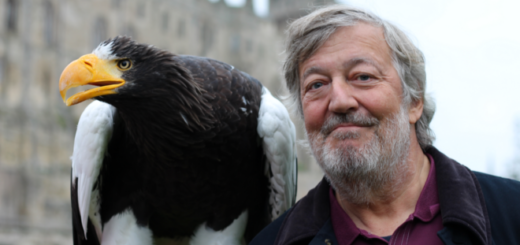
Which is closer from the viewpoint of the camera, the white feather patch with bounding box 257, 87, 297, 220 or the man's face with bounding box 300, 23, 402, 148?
the man's face with bounding box 300, 23, 402, 148

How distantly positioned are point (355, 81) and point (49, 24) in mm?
29432

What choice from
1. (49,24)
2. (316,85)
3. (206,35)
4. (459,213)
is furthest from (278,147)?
(206,35)

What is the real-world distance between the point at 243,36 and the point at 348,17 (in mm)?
42943

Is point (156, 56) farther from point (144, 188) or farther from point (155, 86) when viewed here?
point (144, 188)

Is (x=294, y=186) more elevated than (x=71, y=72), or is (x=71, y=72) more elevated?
(x=71, y=72)

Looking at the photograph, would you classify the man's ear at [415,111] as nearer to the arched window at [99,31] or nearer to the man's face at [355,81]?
the man's face at [355,81]

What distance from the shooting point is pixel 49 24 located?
95.3 feet

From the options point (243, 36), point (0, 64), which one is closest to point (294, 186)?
point (0, 64)

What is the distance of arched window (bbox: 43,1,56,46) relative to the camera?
1127 inches

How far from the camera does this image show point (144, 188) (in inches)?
121

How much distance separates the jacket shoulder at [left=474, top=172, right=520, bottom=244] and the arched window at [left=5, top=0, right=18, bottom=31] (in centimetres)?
2750

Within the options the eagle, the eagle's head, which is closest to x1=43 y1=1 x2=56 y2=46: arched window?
the eagle

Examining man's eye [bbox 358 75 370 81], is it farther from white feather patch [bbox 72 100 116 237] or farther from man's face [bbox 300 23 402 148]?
white feather patch [bbox 72 100 116 237]

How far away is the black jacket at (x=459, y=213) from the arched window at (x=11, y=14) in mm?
27005
